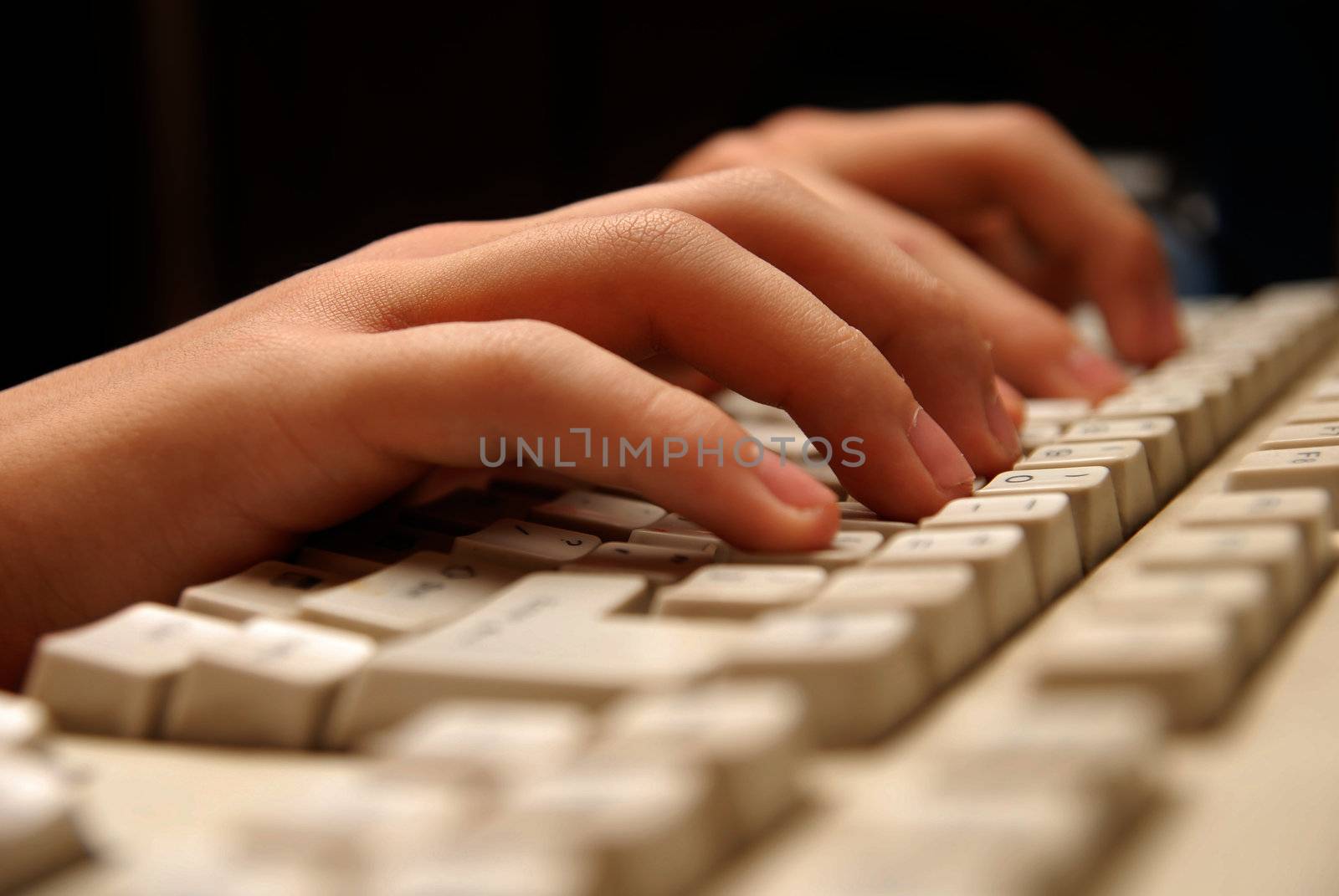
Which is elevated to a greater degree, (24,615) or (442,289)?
(442,289)

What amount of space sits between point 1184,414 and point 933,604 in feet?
0.96

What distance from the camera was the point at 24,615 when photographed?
1.61ft

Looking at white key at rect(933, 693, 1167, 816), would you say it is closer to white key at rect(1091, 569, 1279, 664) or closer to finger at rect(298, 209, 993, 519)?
white key at rect(1091, 569, 1279, 664)

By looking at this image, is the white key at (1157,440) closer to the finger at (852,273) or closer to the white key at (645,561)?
the finger at (852,273)

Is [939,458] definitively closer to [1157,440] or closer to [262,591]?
[1157,440]

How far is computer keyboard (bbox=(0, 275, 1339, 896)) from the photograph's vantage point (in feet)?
0.73

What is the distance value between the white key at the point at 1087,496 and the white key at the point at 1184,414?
0.11 meters

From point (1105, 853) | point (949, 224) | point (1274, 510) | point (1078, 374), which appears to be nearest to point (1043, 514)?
point (1274, 510)

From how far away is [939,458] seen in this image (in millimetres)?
502

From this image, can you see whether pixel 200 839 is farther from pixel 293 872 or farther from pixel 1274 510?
pixel 1274 510

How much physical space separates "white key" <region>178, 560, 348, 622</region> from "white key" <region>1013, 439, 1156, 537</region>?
28 cm

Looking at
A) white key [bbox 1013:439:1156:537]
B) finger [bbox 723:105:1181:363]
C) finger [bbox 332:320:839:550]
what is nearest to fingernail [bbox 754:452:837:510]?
finger [bbox 332:320:839:550]

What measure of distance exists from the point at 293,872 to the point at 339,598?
0.17 metres

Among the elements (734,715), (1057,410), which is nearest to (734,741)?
(734,715)
